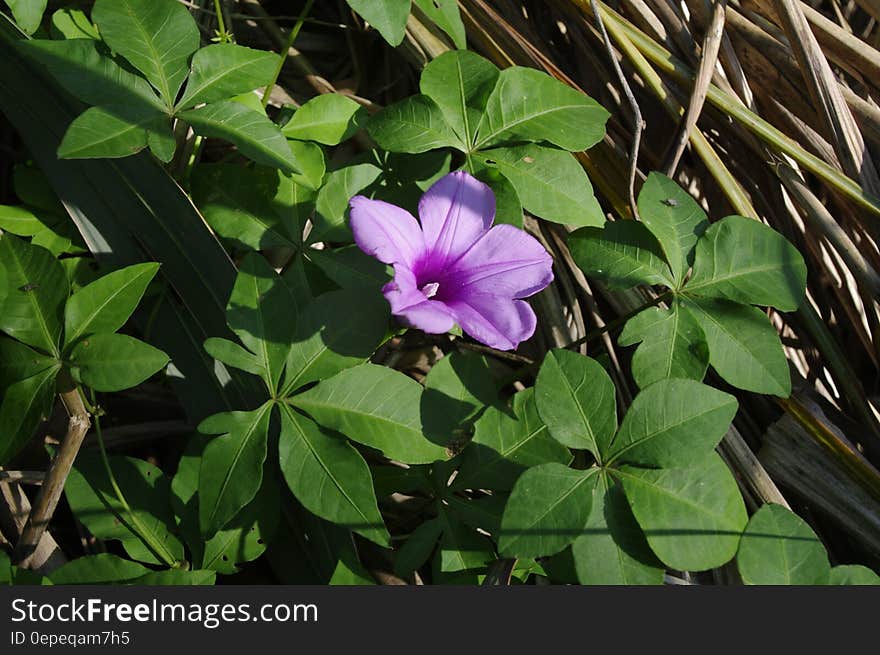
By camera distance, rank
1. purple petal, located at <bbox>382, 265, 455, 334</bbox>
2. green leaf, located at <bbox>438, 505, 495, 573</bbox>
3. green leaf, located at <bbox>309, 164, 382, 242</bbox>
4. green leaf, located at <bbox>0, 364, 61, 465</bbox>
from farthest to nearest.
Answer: green leaf, located at <bbox>309, 164, 382, 242</bbox>, green leaf, located at <bbox>438, 505, 495, 573</bbox>, green leaf, located at <bbox>0, 364, 61, 465</bbox>, purple petal, located at <bbox>382, 265, 455, 334</bbox>

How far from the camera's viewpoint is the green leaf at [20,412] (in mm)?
1266

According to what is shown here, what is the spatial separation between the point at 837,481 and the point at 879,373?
25 cm

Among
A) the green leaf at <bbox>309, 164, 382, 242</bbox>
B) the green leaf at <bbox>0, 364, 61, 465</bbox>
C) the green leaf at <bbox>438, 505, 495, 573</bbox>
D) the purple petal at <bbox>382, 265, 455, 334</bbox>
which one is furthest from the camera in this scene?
the green leaf at <bbox>309, 164, 382, 242</bbox>

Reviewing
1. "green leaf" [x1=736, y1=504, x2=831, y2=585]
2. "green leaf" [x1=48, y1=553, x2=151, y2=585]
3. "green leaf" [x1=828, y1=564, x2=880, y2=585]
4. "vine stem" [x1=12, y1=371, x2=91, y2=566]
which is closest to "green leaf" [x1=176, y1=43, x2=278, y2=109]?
"vine stem" [x1=12, y1=371, x2=91, y2=566]

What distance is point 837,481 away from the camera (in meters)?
1.62

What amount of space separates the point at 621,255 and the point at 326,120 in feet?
1.85

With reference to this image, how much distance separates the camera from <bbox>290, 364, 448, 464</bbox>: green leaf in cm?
130

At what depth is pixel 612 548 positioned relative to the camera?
4.22 feet

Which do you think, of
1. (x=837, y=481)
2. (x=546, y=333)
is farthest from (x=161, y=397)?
(x=837, y=481)

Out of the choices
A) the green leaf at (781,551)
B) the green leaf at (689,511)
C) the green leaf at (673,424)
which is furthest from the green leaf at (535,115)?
the green leaf at (781,551)

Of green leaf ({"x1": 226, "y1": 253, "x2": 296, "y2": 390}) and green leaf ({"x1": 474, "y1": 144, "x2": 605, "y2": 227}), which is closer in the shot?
green leaf ({"x1": 226, "y1": 253, "x2": 296, "y2": 390})

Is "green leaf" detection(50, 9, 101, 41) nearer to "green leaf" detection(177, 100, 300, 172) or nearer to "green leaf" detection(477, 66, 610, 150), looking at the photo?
"green leaf" detection(177, 100, 300, 172)

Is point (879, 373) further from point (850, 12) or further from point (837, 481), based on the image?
point (850, 12)

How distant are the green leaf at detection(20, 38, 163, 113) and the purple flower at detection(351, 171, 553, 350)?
429mm
